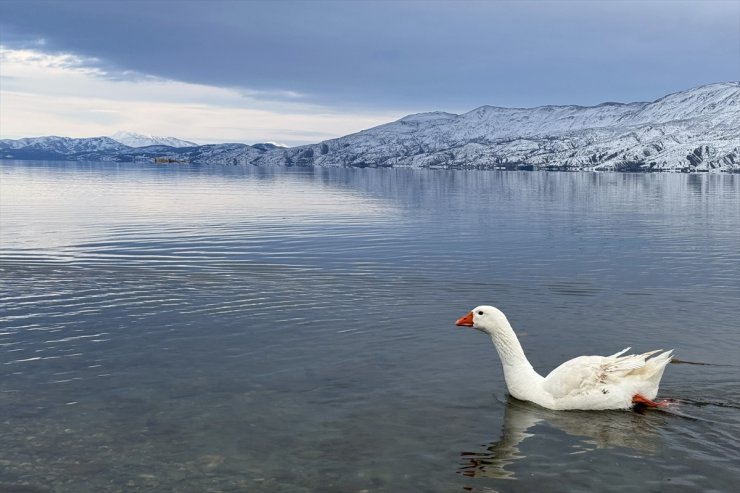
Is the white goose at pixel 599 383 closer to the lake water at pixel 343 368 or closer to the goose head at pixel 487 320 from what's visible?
the lake water at pixel 343 368

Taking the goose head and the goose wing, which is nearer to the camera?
the goose wing

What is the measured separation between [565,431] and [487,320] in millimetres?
3434

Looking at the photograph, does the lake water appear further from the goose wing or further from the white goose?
the goose wing

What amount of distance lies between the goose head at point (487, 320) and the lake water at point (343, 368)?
6.06ft

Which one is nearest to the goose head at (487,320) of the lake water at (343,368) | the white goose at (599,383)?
the white goose at (599,383)

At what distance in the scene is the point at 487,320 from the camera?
17.0 meters

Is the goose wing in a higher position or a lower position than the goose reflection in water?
higher

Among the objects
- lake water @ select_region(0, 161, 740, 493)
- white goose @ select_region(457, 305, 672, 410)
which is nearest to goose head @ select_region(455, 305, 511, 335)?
white goose @ select_region(457, 305, 672, 410)

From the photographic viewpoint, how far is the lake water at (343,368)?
12930 millimetres

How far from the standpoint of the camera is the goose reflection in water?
13242 millimetres

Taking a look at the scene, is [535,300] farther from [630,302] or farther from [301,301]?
[301,301]

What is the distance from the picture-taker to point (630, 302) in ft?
91.0

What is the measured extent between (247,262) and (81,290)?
34.7 ft

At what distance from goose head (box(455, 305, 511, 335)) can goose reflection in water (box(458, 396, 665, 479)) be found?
6.23 ft
